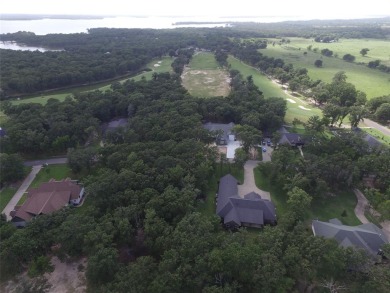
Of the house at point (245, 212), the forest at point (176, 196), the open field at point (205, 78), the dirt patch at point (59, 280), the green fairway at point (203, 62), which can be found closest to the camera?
the forest at point (176, 196)

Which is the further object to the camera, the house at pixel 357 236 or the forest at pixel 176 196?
the house at pixel 357 236

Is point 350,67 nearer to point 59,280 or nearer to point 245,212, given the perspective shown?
point 245,212

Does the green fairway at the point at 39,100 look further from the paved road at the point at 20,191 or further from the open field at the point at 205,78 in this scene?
the open field at the point at 205,78

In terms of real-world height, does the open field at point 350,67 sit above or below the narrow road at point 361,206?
below

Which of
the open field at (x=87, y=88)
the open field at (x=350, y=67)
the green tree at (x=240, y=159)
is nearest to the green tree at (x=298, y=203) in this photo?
the green tree at (x=240, y=159)

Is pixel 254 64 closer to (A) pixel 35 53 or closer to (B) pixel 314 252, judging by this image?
(A) pixel 35 53

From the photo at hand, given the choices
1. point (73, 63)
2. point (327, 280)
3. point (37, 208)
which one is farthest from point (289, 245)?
point (73, 63)
